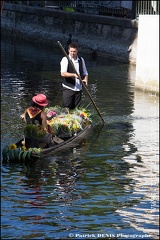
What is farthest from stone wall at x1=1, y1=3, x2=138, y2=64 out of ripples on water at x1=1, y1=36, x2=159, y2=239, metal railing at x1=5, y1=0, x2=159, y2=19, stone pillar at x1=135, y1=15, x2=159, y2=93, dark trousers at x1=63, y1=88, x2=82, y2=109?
dark trousers at x1=63, y1=88, x2=82, y2=109

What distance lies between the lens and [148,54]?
2447 cm

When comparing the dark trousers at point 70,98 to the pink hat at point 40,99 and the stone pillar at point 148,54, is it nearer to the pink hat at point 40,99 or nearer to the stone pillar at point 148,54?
the pink hat at point 40,99

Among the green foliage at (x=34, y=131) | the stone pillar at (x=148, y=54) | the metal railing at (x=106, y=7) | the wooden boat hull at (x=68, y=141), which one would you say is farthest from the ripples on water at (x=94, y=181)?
the metal railing at (x=106, y=7)

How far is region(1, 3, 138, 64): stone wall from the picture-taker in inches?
1352

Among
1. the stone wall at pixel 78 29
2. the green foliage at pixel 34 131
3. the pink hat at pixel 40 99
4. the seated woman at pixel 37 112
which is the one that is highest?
the pink hat at pixel 40 99

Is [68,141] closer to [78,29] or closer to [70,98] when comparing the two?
[70,98]

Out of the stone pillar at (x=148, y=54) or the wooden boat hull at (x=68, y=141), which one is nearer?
the wooden boat hull at (x=68, y=141)

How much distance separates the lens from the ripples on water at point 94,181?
10562mm

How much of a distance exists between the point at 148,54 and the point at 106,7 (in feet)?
51.3

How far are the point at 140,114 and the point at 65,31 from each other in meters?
20.8

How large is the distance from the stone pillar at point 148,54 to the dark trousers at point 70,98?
6.85 meters

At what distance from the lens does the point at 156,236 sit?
991 cm

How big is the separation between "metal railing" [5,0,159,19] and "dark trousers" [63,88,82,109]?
12.3 meters

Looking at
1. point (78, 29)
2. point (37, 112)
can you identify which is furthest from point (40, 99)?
point (78, 29)
